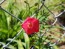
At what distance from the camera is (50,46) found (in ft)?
4.94

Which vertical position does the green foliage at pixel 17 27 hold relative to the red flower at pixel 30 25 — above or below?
above

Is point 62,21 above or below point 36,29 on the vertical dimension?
above

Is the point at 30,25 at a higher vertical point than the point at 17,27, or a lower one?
lower

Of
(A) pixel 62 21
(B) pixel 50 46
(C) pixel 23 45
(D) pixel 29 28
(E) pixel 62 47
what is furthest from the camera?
(A) pixel 62 21

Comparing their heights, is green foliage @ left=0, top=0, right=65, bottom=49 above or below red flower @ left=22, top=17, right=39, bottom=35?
above

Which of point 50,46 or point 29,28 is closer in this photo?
point 29,28

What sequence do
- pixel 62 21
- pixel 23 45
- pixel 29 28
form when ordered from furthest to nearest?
pixel 62 21 → pixel 23 45 → pixel 29 28

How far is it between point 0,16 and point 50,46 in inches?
21.0

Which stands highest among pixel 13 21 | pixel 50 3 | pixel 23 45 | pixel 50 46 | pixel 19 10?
pixel 50 3

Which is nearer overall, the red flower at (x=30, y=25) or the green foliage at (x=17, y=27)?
the red flower at (x=30, y=25)

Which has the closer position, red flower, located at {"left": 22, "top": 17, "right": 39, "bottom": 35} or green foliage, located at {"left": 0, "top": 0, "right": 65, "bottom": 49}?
red flower, located at {"left": 22, "top": 17, "right": 39, "bottom": 35}

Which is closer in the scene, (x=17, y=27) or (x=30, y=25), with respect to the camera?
(x=30, y=25)

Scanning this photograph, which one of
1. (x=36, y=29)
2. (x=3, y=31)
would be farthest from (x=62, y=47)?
(x=36, y=29)

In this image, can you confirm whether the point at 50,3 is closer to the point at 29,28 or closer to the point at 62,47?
the point at 62,47
